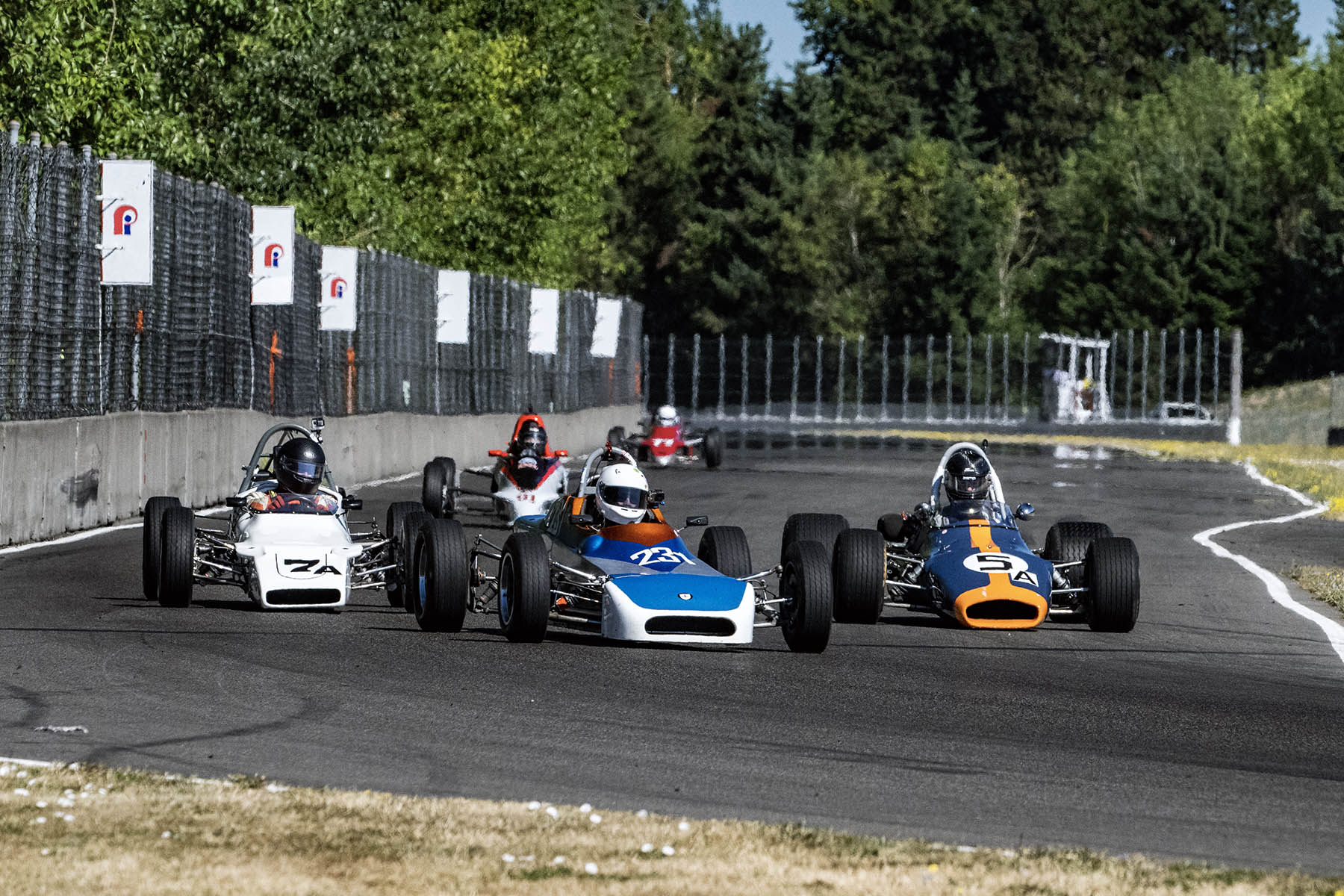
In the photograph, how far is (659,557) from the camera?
13.7 m

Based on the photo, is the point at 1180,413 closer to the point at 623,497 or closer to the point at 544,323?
the point at 544,323

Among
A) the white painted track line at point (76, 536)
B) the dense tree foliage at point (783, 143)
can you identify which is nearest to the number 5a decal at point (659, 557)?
the white painted track line at point (76, 536)

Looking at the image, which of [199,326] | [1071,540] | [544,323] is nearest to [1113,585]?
[1071,540]

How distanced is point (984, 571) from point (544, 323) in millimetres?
31257

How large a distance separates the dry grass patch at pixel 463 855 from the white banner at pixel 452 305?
105ft

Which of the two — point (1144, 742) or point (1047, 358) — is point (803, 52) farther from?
point (1144, 742)

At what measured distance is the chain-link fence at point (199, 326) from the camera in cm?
2072

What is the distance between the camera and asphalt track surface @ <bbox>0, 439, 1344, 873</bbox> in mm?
8594

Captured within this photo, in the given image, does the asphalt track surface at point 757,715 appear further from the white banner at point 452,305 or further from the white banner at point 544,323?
the white banner at point 544,323

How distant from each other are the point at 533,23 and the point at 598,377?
14.5 m

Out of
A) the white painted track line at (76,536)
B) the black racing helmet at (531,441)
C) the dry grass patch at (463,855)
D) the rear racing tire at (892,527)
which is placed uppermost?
the black racing helmet at (531,441)

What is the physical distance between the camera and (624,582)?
1316 centimetres

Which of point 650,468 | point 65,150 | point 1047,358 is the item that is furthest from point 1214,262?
point 65,150

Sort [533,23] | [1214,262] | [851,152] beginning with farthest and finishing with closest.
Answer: [851,152], [1214,262], [533,23]
